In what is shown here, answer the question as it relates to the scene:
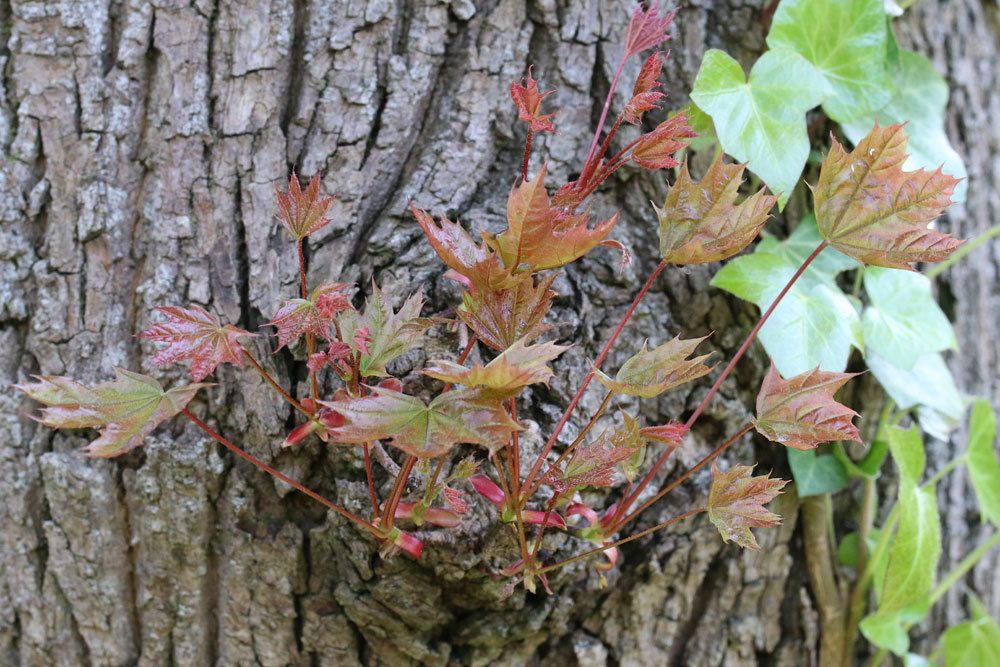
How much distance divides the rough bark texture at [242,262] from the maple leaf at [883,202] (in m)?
0.29

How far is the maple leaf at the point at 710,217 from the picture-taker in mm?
729

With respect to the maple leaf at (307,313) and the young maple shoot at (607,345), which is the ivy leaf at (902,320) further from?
the maple leaf at (307,313)

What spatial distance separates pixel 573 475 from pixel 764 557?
0.54m

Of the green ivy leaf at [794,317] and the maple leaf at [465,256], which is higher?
the maple leaf at [465,256]

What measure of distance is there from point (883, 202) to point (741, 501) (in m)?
0.32

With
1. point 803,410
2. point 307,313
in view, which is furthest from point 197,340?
point 803,410

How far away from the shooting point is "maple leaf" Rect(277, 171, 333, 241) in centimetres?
73

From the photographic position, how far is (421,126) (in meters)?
A: 0.97

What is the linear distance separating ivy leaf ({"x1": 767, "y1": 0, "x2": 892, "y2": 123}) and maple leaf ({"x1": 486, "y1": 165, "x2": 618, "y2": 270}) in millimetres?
513

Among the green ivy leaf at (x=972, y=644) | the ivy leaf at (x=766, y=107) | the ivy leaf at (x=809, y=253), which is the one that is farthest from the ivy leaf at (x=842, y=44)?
the green ivy leaf at (x=972, y=644)

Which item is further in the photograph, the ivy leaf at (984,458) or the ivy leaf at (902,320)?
the ivy leaf at (984,458)

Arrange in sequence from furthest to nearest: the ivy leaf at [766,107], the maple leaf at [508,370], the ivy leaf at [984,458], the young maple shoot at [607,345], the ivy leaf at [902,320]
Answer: the ivy leaf at [984,458] → the ivy leaf at [902,320] → the ivy leaf at [766,107] → the young maple shoot at [607,345] → the maple leaf at [508,370]

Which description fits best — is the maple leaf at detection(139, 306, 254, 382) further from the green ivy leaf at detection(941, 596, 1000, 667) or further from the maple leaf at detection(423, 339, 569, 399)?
the green ivy leaf at detection(941, 596, 1000, 667)

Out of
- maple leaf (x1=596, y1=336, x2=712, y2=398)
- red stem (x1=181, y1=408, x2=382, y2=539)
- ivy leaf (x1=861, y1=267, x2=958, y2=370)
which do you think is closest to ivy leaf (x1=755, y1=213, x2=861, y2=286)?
ivy leaf (x1=861, y1=267, x2=958, y2=370)
